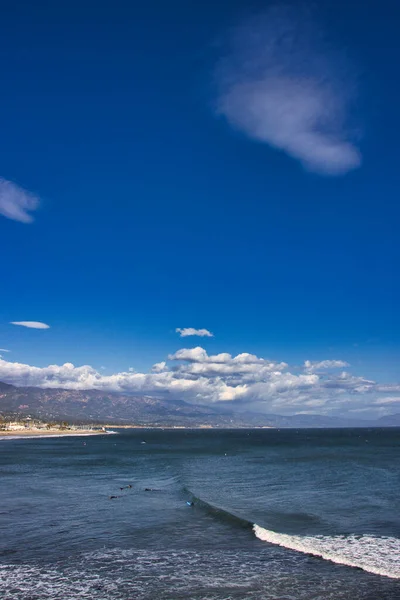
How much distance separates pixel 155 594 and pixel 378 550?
14.5 meters

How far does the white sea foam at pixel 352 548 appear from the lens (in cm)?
2456

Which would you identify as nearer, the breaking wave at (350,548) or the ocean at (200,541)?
the ocean at (200,541)

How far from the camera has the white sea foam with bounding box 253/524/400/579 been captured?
24562 mm

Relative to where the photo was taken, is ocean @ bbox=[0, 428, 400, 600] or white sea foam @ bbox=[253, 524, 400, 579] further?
white sea foam @ bbox=[253, 524, 400, 579]

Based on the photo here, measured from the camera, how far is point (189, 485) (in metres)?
56.8

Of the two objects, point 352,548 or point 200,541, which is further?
point 200,541

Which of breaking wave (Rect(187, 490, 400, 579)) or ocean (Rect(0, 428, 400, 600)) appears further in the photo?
breaking wave (Rect(187, 490, 400, 579))

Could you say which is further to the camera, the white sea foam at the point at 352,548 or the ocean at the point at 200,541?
the white sea foam at the point at 352,548

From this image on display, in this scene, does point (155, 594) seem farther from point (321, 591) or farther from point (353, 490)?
point (353, 490)

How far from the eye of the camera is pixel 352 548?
2775 cm

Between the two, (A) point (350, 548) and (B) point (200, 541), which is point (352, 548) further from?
(B) point (200, 541)

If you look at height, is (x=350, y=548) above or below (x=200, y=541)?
above

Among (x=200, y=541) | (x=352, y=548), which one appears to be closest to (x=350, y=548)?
(x=352, y=548)

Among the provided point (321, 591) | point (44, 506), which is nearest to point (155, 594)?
point (321, 591)
